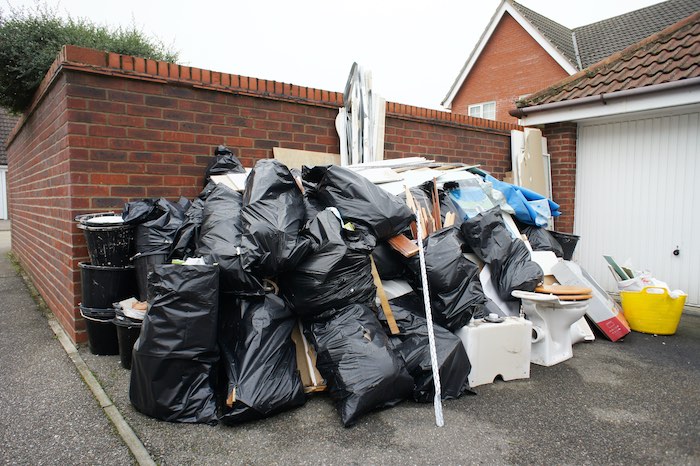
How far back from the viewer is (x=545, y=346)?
3459 millimetres

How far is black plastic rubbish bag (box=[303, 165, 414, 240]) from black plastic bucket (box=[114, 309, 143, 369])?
148 cm

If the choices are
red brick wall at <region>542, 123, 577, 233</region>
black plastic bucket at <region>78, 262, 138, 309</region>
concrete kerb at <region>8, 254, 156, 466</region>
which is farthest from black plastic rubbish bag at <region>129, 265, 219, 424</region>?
red brick wall at <region>542, 123, 577, 233</region>

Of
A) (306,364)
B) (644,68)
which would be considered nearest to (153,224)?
(306,364)

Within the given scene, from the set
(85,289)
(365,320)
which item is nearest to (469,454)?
(365,320)

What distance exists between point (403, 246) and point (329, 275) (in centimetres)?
75

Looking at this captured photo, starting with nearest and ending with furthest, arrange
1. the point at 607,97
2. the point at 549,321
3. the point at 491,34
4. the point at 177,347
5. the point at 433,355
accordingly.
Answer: the point at 177,347 → the point at 433,355 → the point at 549,321 → the point at 607,97 → the point at 491,34

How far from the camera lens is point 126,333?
2.99 m

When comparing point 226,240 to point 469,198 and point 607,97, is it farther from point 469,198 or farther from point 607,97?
point 607,97

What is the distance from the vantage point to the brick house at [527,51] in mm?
13820

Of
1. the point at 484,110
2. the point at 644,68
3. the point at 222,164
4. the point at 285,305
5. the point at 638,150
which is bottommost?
A: the point at 285,305

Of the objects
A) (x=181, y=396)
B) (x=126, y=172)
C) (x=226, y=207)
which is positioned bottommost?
(x=181, y=396)

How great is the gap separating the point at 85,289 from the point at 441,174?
124 inches

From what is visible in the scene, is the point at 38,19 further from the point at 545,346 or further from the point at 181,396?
the point at 545,346

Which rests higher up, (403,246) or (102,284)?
(403,246)
